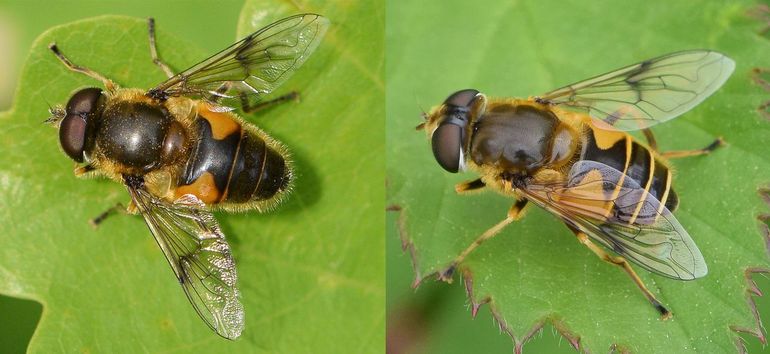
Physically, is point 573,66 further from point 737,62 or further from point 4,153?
point 4,153

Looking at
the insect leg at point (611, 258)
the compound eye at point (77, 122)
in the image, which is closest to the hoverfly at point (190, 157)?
the compound eye at point (77, 122)

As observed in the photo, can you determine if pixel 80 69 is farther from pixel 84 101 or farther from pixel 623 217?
pixel 623 217

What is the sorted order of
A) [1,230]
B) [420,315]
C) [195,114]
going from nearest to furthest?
[1,230]
[195,114]
[420,315]

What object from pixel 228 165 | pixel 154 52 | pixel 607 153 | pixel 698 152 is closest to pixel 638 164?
pixel 607 153

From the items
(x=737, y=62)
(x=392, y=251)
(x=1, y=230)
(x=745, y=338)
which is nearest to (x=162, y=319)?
(x=1, y=230)

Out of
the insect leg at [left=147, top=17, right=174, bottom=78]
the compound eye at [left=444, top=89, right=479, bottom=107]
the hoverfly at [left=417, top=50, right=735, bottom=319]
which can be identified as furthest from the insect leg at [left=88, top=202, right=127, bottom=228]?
the compound eye at [left=444, top=89, right=479, bottom=107]

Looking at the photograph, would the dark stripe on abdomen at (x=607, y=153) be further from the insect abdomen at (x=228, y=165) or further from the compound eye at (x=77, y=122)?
the compound eye at (x=77, y=122)
